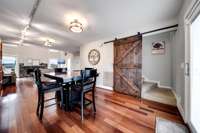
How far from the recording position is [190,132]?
1.71m

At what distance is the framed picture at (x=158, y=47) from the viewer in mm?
4341

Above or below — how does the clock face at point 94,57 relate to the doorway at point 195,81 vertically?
above

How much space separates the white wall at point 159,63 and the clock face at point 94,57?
7.87 feet

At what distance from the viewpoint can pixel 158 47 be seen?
4469mm

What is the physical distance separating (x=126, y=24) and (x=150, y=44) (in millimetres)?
2057

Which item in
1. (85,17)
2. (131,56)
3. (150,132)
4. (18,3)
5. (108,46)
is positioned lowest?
(150,132)

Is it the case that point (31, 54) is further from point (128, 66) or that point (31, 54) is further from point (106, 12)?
point (128, 66)

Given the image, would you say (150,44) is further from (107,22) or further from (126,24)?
(107,22)

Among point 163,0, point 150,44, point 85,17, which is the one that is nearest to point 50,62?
point 85,17

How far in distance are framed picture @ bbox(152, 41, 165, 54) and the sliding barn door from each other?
1584 mm

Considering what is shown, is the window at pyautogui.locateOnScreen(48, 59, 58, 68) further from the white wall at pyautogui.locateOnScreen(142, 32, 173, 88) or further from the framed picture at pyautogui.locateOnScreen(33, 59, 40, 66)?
the white wall at pyautogui.locateOnScreen(142, 32, 173, 88)

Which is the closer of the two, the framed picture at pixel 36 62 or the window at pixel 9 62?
the window at pixel 9 62

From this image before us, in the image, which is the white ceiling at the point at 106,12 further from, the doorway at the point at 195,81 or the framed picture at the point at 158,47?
the framed picture at the point at 158,47

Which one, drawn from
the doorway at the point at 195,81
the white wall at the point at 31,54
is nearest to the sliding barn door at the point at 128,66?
the doorway at the point at 195,81
